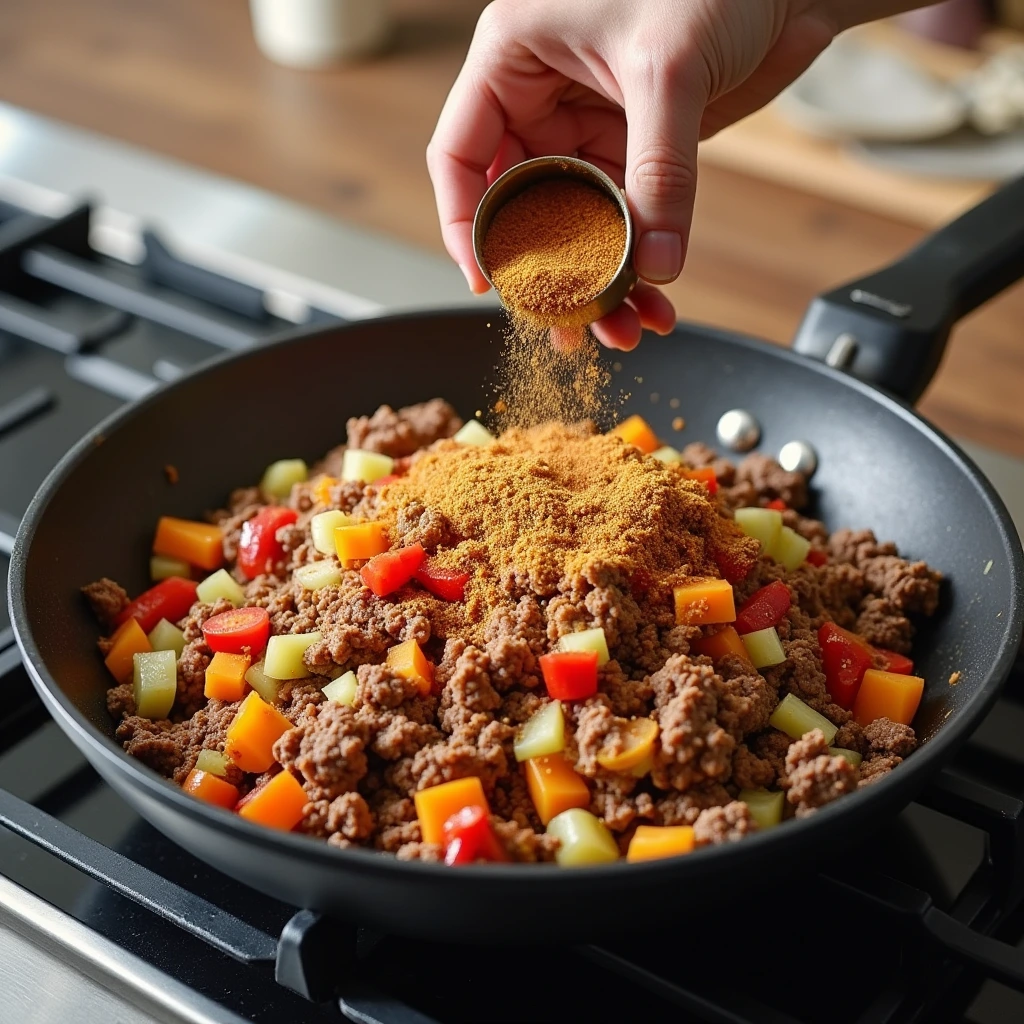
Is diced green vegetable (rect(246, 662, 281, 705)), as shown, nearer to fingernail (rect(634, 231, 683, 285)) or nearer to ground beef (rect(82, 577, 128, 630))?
ground beef (rect(82, 577, 128, 630))

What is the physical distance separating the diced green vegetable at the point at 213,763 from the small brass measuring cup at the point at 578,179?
508 millimetres

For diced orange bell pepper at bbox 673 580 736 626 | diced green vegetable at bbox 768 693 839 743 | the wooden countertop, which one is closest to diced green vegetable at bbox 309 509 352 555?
diced orange bell pepper at bbox 673 580 736 626

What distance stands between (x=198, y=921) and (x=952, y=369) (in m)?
1.49

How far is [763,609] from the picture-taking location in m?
1.12

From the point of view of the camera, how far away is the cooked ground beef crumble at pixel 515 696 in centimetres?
95

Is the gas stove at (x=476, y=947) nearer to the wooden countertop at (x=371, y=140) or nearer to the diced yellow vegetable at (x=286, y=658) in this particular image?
the diced yellow vegetable at (x=286, y=658)

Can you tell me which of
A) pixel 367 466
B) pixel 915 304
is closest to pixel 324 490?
pixel 367 466

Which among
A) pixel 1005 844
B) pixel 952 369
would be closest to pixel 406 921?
pixel 1005 844

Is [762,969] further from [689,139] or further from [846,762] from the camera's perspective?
[689,139]

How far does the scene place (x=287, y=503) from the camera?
136cm

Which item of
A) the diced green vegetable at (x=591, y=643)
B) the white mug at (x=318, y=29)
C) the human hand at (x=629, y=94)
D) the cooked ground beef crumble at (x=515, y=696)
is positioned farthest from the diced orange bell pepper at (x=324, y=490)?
the white mug at (x=318, y=29)

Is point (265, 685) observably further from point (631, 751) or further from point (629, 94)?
point (629, 94)

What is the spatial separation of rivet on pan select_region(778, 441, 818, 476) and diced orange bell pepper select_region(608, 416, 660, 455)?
143mm

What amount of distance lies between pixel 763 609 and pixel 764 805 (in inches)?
8.3
